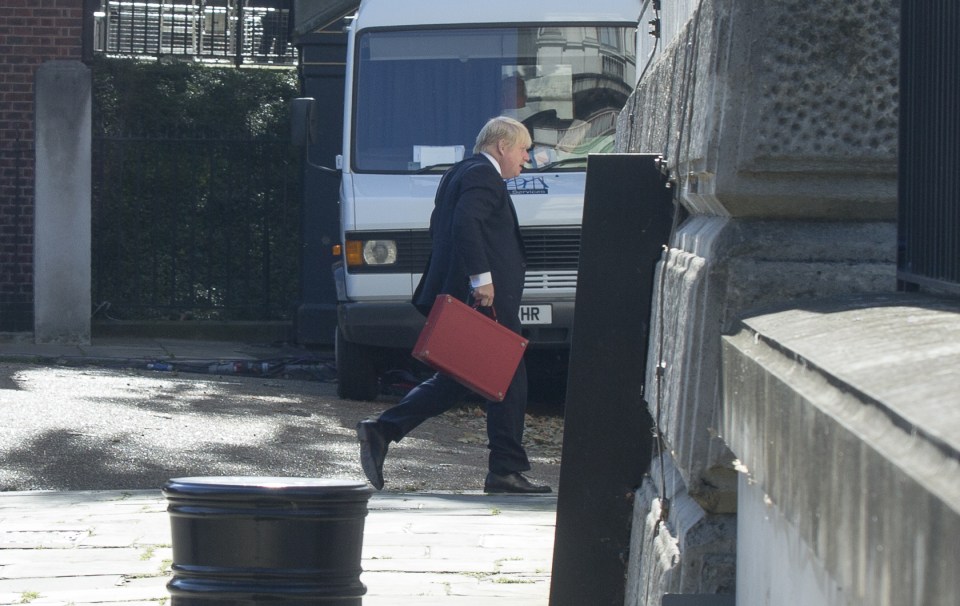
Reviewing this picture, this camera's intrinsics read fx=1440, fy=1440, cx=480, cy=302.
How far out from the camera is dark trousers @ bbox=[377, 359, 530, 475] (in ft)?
22.3

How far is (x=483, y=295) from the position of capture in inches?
268

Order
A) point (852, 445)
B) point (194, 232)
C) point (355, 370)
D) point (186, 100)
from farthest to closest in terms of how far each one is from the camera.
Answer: point (186, 100), point (194, 232), point (355, 370), point (852, 445)

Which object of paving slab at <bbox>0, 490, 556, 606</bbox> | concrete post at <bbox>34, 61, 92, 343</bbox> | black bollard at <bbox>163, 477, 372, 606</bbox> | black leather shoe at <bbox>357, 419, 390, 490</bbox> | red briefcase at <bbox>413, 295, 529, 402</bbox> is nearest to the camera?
black bollard at <bbox>163, 477, 372, 606</bbox>

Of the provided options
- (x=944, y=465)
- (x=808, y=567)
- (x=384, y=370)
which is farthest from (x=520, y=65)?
(x=944, y=465)

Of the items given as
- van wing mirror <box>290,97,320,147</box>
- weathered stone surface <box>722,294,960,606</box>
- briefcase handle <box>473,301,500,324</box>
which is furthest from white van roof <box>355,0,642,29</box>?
weathered stone surface <box>722,294,960,606</box>

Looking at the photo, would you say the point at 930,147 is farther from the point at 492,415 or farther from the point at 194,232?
the point at 194,232

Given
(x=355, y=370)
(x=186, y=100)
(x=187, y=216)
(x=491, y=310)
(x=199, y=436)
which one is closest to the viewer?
(x=491, y=310)

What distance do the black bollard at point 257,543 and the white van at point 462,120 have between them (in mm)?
7001

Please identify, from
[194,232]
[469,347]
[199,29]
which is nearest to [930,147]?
[469,347]

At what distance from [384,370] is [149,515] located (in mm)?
5367

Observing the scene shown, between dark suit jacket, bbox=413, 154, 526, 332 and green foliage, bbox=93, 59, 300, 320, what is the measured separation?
8461 millimetres

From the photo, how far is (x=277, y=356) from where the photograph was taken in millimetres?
14156

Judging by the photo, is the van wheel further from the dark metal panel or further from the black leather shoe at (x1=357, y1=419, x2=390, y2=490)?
the dark metal panel

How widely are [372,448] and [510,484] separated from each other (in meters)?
0.67
